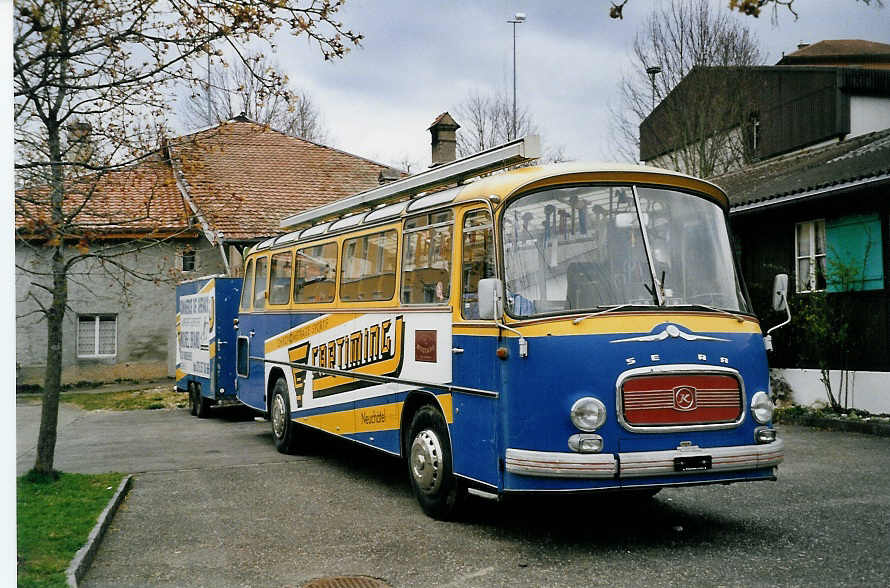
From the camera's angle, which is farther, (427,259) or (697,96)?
(697,96)

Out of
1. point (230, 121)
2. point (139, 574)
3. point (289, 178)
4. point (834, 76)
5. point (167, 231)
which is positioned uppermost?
point (834, 76)

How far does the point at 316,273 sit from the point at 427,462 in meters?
4.10

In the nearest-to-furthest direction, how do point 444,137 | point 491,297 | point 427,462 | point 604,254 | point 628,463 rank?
1. point 628,463
2. point 491,297
3. point 604,254
4. point 427,462
5. point 444,137

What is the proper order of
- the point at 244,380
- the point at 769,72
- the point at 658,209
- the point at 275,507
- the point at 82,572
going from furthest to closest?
the point at 769,72
the point at 244,380
the point at 275,507
the point at 658,209
the point at 82,572

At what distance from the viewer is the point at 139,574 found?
6.77 m

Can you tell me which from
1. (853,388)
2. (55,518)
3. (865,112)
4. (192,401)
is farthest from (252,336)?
(865,112)

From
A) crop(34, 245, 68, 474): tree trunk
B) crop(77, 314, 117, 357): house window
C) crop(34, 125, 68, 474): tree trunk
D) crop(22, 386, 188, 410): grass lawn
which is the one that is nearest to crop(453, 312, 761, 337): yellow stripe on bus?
crop(34, 125, 68, 474): tree trunk

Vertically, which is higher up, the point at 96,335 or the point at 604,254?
the point at 604,254

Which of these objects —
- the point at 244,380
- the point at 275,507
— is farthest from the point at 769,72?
the point at 275,507

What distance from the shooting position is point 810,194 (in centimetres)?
1552

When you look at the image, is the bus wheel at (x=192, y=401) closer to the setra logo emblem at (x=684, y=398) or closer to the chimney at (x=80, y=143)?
the chimney at (x=80, y=143)

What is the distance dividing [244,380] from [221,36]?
26.2 ft

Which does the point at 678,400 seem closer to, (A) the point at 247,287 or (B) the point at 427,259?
(B) the point at 427,259

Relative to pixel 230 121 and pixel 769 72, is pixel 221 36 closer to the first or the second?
pixel 230 121
